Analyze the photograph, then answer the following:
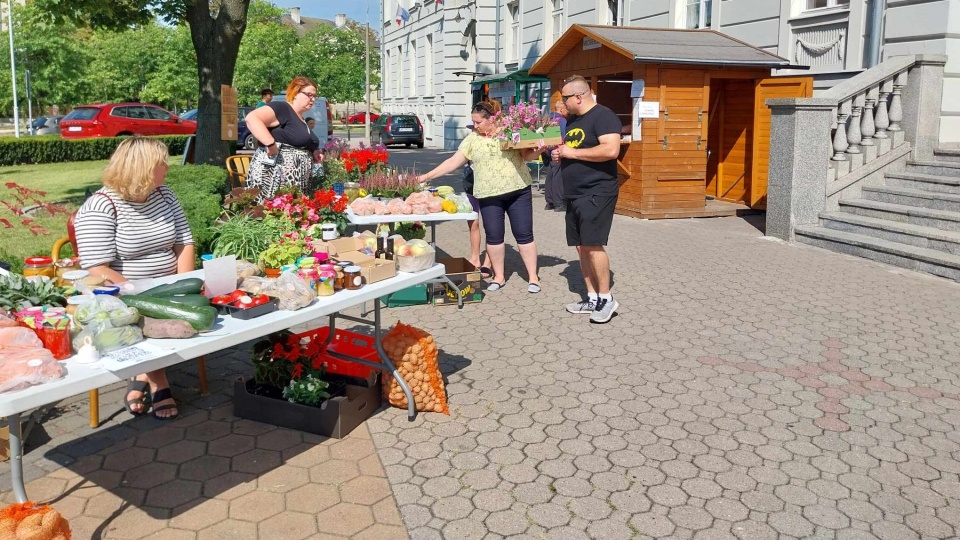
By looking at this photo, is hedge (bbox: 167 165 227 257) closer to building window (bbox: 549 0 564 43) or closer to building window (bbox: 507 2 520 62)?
building window (bbox: 549 0 564 43)

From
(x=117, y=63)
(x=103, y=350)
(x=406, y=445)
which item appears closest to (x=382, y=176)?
(x=406, y=445)

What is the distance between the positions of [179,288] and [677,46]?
34.8 feet

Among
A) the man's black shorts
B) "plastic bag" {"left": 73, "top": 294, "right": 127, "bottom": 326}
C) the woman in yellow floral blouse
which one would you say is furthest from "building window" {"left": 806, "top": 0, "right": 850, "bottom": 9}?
"plastic bag" {"left": 73, "top": 294, "right": 127, "bottom": 326}

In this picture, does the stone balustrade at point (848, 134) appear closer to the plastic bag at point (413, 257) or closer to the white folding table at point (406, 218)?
the white folding table at point (406, 218)

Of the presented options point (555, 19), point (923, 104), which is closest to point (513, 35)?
point (555, 19)

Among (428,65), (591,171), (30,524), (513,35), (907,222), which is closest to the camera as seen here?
(30,524)

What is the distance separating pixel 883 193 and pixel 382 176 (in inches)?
246

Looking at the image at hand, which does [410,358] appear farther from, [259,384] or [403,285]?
[259,384]

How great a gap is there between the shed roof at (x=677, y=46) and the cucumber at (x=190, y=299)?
9.36 metres

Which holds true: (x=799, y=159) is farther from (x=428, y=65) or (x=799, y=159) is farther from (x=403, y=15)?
(x=403, y=15)

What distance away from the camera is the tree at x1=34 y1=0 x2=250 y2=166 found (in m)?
13.1

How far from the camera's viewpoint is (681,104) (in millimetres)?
12695

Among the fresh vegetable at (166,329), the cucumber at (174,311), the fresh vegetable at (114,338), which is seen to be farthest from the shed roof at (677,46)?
the fresh vegetable at (114,338)

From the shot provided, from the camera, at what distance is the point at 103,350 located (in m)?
3.38
